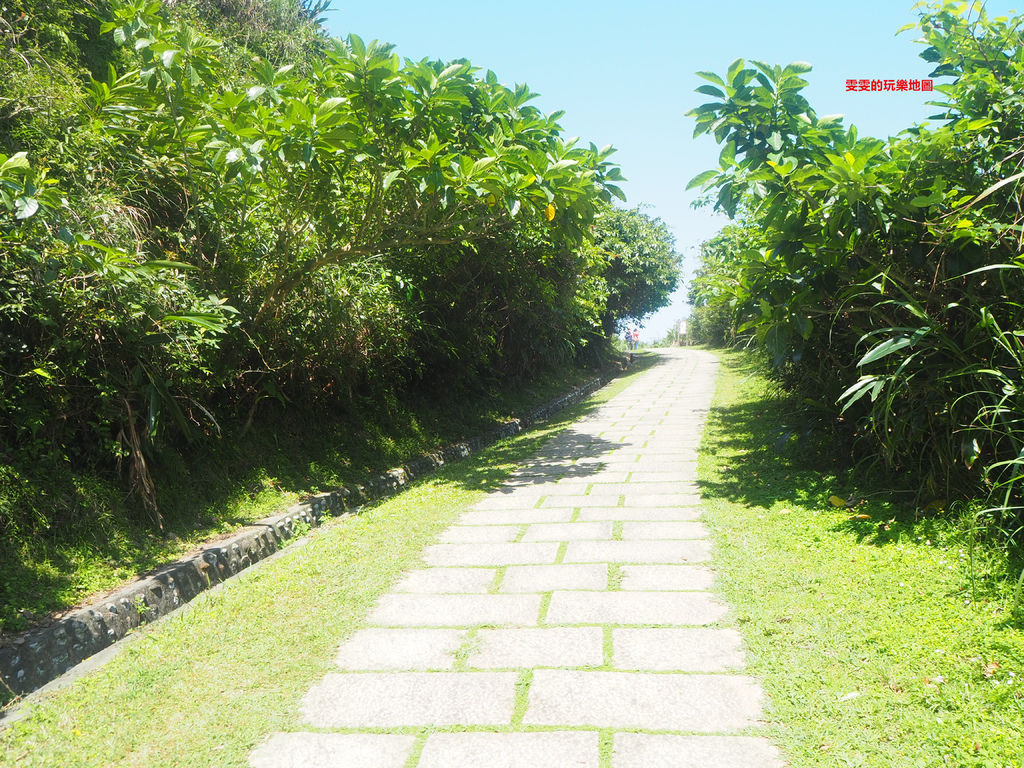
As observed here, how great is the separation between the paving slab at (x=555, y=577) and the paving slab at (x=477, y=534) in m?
0.63

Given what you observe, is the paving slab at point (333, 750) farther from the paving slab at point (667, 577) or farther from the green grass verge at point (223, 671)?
the paving slab at point (667, 577)

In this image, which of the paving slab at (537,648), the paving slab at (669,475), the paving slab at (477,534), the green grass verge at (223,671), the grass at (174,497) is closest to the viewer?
the green grass verge at (223,671)

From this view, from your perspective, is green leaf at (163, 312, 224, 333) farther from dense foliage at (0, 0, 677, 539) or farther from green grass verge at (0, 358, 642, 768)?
green grass verge at (0, 358, 642, 768)

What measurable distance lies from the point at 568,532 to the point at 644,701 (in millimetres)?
2244

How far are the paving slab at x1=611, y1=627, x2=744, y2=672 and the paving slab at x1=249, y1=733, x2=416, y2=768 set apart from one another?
96cm

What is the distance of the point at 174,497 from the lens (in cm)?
493

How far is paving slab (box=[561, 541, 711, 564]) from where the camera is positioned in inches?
165

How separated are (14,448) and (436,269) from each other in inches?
227

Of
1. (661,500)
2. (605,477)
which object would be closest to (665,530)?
(661,500)

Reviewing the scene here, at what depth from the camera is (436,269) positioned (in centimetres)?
914

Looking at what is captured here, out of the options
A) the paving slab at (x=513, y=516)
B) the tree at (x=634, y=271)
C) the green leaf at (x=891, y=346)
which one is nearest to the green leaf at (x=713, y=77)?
the green leaf at (x=891, y=346)

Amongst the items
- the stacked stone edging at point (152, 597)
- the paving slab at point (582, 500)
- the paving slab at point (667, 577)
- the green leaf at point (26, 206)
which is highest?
the green leaf at point (26, 206)

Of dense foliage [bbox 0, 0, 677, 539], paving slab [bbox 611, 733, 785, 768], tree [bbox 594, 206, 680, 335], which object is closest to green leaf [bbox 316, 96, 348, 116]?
dense foliage [bbox 0, 0, 677, 539]

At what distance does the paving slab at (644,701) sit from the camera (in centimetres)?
247
